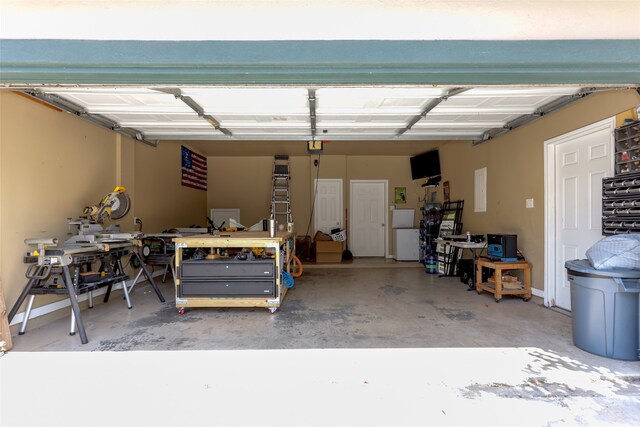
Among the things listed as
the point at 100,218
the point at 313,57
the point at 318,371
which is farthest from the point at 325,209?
the point at 313,57

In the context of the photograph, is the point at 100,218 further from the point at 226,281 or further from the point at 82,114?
the point at 226,281

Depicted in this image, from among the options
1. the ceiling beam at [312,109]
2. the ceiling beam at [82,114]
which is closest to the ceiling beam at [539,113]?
the ceiling beam at [312,109]

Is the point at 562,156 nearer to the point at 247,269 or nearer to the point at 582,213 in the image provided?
the point at 582,213

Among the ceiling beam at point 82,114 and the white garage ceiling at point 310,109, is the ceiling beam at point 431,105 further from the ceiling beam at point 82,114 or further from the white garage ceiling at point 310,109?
the ceiling beam at point 82,114

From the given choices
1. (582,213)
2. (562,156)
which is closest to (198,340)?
(582,213)

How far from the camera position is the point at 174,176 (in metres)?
6.88

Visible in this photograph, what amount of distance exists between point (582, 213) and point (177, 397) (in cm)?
451

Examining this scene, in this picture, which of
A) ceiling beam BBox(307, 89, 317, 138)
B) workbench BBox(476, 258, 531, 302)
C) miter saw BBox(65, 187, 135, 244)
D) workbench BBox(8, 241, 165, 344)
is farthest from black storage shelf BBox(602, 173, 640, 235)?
miter saw BBox(65, 187, 135, 244)

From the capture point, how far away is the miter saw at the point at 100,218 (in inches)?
147

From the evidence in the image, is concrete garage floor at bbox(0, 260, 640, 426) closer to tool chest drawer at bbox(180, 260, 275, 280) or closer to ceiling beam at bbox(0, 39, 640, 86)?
tool chest drawer at bbox(180, 260, 275, 280)

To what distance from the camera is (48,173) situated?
3.68 metres

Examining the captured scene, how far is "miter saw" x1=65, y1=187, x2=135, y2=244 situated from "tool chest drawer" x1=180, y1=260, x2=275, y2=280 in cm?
93

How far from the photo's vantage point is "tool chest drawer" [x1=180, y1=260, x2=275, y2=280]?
3.93 metres

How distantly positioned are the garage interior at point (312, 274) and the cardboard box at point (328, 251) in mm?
1344
